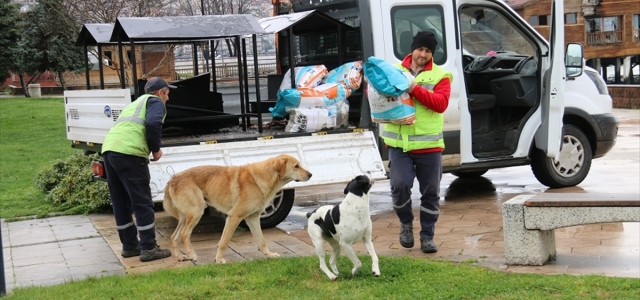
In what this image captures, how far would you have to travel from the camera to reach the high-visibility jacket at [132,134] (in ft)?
22.3

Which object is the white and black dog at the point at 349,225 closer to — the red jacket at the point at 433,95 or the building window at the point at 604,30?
the red jacket at the point at 433,95

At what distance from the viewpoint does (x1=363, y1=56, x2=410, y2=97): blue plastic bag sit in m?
6.30

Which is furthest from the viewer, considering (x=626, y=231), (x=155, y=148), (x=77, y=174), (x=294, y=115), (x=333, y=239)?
(x=77, y=174)

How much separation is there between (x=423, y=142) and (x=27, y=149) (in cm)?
1191

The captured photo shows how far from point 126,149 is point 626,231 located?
4.49 m

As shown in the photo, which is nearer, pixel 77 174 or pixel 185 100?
pixel 185 100

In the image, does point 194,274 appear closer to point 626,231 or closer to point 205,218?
point 205,218

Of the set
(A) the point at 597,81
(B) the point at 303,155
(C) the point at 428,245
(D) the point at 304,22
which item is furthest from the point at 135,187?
(A) the point at 597,81

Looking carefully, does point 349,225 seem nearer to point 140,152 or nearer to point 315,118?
point 140,152

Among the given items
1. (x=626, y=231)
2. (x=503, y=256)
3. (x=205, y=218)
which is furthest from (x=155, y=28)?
(x=626, y=231)

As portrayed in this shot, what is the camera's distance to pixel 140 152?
683 cm

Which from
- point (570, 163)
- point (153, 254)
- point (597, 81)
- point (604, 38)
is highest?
point (604, 38)

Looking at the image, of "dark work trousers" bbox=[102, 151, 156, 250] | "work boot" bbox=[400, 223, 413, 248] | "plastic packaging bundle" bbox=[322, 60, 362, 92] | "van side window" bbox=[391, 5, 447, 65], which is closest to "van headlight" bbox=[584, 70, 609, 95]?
"van side window" bbox=[391, 5, 447, 65]

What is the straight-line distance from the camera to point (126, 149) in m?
6.77
